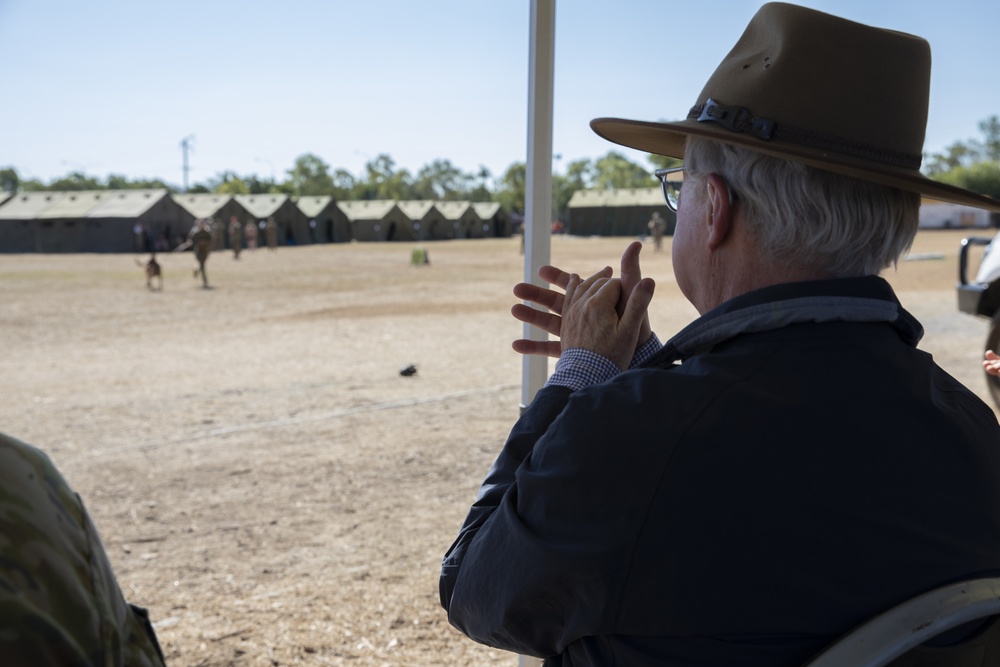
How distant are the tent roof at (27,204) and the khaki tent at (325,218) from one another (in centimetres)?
1159

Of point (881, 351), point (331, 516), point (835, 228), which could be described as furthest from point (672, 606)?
point (331, 516)

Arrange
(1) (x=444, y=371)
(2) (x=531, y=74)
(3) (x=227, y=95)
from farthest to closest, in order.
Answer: (3) (x=227, y=95)
(1) (x=444, y=371)
(2) (x=531, y=74)

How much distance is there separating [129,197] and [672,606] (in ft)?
145

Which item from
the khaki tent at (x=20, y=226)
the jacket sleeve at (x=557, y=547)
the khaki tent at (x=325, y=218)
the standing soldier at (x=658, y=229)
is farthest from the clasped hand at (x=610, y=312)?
the khaki tent at (x=325, y=218)

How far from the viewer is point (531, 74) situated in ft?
7.30

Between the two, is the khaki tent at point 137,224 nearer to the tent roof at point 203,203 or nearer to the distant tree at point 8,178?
the tent roof at point 203,203

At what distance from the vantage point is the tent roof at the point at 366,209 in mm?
51594

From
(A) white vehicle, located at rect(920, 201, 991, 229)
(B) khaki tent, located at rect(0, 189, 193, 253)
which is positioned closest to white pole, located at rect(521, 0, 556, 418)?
(B) khaki tent, located at rect(0, 189, 193, 253)

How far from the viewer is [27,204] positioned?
135ft

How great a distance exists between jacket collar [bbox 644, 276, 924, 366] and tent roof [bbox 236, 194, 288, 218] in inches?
1780

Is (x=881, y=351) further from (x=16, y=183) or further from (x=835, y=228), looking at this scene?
(x=16, y=183)

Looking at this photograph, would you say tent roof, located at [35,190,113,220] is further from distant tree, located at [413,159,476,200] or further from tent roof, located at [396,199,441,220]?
distant tree, located at [413,159,476,200]

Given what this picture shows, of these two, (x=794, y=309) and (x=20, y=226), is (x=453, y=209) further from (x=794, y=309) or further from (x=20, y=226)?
(x=794, y=309)

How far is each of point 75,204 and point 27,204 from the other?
2236 millimetres
